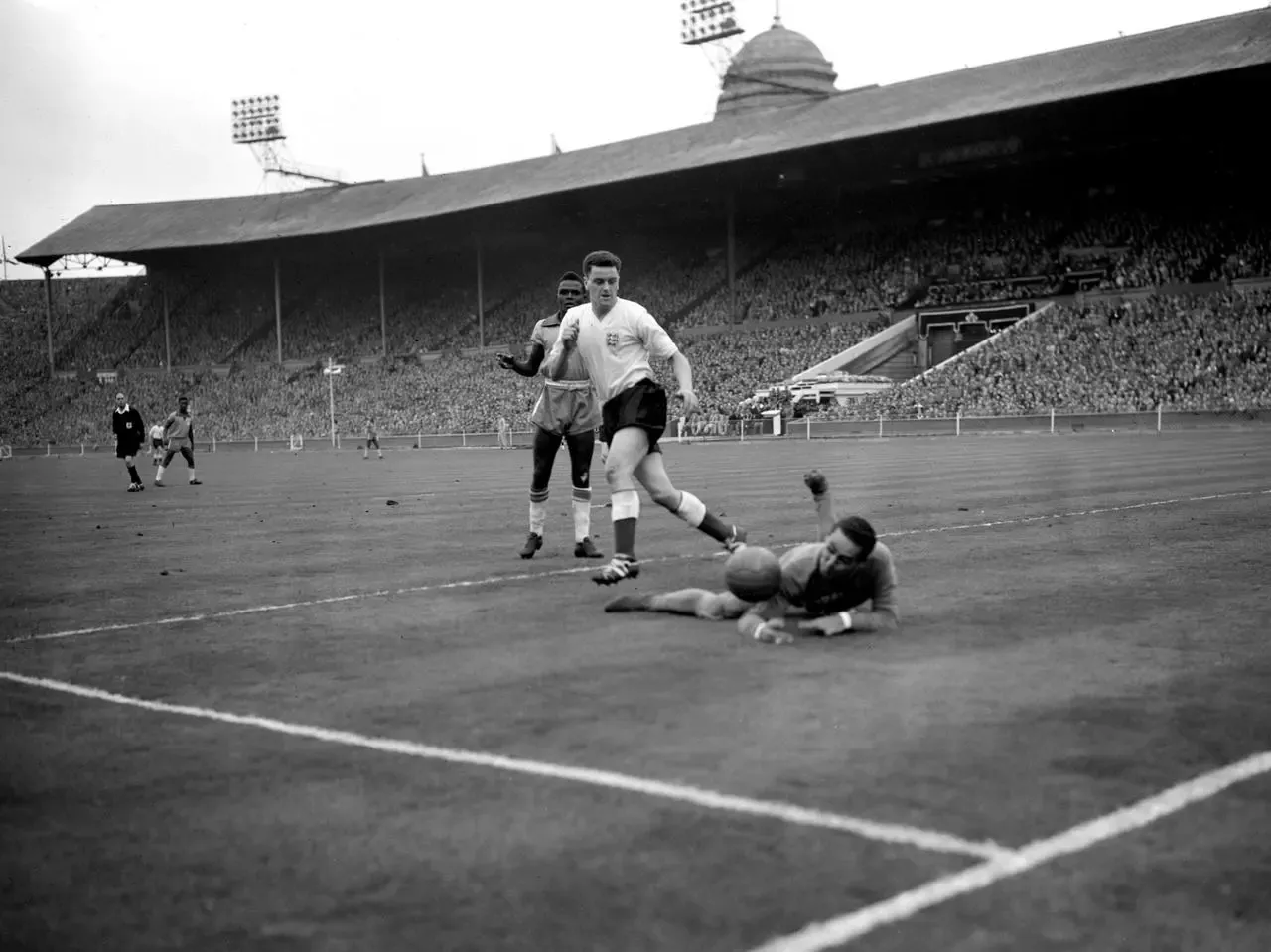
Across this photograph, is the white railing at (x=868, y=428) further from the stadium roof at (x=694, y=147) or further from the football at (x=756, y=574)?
the football at (x=756, y=574)

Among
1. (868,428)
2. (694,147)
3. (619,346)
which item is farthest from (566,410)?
(694,147)

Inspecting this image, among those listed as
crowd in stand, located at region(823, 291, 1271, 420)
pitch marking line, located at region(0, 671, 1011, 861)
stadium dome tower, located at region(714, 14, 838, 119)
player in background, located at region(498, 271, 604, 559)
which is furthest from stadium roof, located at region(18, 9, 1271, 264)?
pitch marking line, located at region(0, 671, 1011, 861)

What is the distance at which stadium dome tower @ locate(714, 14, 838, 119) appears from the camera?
8569 centimetres

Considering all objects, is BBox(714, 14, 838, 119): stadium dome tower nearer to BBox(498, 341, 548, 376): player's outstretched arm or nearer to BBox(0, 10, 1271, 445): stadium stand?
BBox(0, 10, 1271, 445): stadium stand

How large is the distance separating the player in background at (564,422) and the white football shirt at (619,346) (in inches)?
48.2

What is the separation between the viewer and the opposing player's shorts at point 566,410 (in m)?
10.4

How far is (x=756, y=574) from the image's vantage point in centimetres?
666

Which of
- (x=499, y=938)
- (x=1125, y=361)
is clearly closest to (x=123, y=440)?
(x=499, y=938)

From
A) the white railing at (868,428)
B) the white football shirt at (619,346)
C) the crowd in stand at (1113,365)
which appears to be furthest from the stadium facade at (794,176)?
the white football shirt at (619,346)

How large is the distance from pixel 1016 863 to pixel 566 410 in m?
7.41

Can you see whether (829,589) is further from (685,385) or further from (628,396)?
(628,396)

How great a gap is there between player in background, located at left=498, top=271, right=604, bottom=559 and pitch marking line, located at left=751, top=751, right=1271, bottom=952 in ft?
22.0

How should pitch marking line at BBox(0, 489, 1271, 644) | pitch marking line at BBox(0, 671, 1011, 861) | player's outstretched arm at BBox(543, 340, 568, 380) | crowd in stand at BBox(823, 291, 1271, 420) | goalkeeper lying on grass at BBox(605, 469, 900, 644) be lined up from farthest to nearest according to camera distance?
crowd in stand at BBox(823, 291, 1271, 420) < player's outstretched arm at BBox(543, 340, 568, 380) < pitch marking line at BBox(0, 489, 1271, 644) < goalkeeper lying on grass at BBox(605, 469, 900, 644) < pitch marking line at BBox(0, 671, 1011, 861)

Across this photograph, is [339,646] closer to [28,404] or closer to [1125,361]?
[1125,361]
